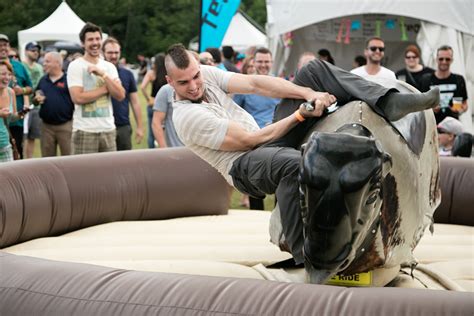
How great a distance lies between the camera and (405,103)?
4.10 meters

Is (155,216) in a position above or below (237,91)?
below

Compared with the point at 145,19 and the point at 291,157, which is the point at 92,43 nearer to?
the point at 291,157

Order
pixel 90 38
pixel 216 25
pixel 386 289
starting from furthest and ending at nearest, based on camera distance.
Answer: pixel 216 25 < pixel 90 38 < pixel 386 289

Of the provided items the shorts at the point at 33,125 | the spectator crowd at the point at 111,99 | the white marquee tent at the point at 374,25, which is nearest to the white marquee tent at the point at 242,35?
the white marquee tent at the point at 374,25

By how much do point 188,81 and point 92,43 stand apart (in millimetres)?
3173

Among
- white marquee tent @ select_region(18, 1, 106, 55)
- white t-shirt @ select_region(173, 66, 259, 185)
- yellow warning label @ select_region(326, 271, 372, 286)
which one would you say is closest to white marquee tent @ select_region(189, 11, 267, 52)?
white marquee tent @ select_region(18, 1, 106, 55)

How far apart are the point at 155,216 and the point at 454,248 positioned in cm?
229

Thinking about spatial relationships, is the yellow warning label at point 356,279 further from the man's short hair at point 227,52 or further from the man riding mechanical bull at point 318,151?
the man's short hair at point 227,52

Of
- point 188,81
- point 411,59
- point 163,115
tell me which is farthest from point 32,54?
point 188,81

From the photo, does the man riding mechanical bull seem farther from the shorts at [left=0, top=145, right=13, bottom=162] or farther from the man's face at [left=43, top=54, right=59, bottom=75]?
the man's face at [left=43, top=54, right=59, bottom=75]

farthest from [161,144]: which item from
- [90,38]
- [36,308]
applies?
[36,308]

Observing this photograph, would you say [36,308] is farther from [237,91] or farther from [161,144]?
[161,144]

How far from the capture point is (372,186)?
3.46 meters

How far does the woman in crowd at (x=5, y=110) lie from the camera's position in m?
7.25
